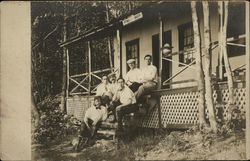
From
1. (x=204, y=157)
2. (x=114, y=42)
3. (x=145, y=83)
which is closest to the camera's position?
(x=204, y=157)

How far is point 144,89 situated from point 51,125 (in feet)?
4.21

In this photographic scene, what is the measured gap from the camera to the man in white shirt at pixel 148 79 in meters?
4.77

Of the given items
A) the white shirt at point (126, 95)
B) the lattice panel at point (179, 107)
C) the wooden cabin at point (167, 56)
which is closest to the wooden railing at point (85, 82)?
the wooden cabin at point (167, 56)

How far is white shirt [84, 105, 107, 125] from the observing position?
500 cm

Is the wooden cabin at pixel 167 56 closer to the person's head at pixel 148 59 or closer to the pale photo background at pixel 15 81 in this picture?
the person's head at pixel 148 59

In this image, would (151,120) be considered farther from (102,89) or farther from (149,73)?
(102,89)

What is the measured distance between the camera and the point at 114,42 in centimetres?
516

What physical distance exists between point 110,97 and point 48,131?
0.93 m

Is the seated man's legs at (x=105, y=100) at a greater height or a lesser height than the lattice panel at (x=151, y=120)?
greater

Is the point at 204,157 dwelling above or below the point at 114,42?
below

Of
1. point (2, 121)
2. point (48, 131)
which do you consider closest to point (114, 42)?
point (48, 131)

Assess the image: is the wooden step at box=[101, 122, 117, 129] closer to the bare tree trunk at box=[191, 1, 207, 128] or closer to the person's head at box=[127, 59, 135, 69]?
the person's head at box=[127, 59, 135, 69]

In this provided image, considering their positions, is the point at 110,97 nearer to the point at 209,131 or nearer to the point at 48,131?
the point at 48,131

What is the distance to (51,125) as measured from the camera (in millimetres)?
5191
